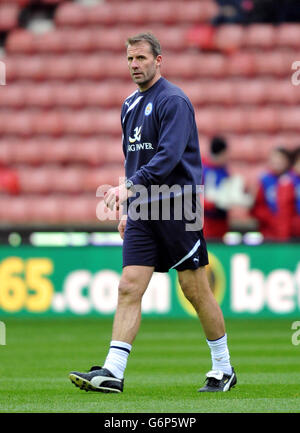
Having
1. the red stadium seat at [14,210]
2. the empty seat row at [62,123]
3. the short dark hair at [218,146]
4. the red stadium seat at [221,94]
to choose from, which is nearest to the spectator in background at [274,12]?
the red stadium seat at [221,94]

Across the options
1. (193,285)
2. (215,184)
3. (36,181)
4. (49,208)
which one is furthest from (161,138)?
(36,181)

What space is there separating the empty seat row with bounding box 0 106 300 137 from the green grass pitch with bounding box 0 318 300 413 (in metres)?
5.19

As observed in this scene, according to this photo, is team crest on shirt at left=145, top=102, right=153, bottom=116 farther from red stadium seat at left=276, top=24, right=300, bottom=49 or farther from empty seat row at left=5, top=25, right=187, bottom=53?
empty seat row at left=5, top=25, right=187, bottom=53

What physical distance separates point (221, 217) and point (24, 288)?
270cm

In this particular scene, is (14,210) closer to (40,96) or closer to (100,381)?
(40,96)

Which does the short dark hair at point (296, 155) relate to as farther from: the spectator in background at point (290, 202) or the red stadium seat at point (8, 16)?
the red stadium seat at point (8, 16)

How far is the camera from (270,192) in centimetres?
1366

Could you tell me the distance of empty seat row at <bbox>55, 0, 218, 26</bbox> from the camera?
19297 mm

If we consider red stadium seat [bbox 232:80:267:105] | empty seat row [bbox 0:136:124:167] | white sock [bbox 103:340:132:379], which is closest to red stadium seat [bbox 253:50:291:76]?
red stadium seat [bbox 232:80:267:105]

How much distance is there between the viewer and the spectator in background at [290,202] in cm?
1351

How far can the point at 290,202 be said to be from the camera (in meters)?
13.6

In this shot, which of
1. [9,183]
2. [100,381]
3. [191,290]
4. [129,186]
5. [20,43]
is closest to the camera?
[100,381]

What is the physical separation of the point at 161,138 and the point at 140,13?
43.5 ft

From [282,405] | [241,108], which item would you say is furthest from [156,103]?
[241,108]
